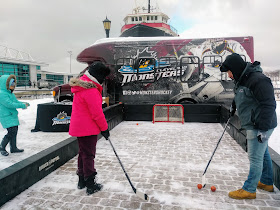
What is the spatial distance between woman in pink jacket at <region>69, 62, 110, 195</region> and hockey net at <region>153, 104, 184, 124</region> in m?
5.73

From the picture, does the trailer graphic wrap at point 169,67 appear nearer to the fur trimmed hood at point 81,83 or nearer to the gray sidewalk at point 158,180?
the gray sidewalk at point 158,180

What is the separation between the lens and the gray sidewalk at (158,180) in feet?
9.46

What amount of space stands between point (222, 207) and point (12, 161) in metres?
4.21

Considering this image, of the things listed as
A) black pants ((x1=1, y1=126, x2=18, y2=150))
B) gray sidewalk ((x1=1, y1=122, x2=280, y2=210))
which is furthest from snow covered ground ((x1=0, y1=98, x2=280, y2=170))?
gray sidewalk ((x1=1, y1=122, x2=280, y2=210))

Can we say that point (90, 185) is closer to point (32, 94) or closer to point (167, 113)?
point (167, 113)

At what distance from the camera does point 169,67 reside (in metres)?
8.80

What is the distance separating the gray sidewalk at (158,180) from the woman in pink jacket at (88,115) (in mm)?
404

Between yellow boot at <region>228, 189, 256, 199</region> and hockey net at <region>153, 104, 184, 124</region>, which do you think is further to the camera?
hockey net at <region>153, 104, 184, 124</region>

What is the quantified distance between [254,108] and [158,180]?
1894mm

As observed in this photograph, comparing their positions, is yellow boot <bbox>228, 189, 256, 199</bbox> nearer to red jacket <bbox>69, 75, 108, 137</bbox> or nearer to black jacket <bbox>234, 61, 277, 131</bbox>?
black jacket <bbox>234, 61, 277, 131</bbox>

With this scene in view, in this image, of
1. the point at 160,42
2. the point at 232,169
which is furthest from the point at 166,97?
the point at 232,169

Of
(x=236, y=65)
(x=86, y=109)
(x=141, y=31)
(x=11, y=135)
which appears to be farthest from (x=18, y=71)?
(x=236, y=65)

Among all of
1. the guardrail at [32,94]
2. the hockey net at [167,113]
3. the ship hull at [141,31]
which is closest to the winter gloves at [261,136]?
the hockey net at [167,113]

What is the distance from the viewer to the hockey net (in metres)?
8.57
